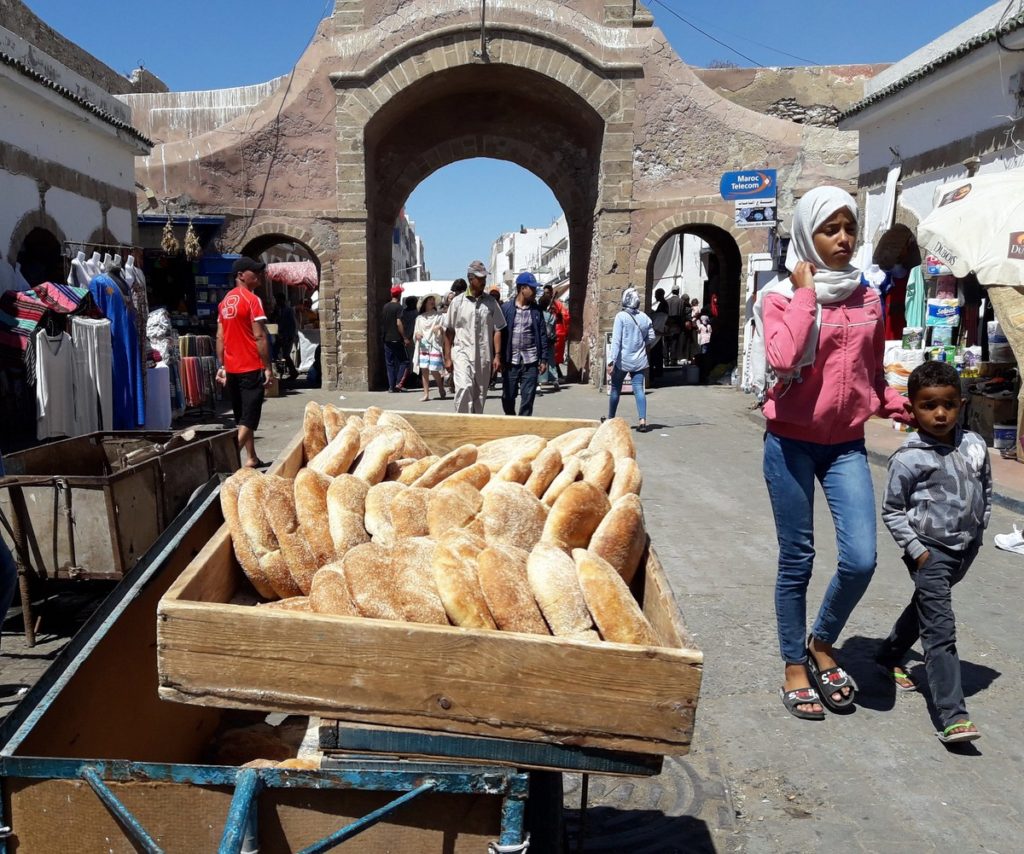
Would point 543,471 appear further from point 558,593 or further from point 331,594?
point 331,594

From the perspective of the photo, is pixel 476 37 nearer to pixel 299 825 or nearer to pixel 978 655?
pixel 978 655

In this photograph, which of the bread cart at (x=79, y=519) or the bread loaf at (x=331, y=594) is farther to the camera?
the bread cart at (x=79, y=519)

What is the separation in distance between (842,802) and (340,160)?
1696 centimetres

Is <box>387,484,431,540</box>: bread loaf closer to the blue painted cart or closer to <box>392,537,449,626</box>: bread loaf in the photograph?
<box>392,537,449,626</box>: bread loaf

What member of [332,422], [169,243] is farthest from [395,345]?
[332,422]

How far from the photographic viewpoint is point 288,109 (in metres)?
18.0

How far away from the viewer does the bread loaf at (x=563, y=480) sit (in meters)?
2.57

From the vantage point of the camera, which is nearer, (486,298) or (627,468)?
(627,468)

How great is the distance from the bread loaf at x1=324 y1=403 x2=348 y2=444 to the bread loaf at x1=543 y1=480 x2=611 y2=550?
3.76ft

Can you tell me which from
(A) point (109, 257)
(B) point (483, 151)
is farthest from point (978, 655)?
(B) point (483, 151)

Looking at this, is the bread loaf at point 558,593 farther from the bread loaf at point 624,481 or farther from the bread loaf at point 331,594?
the bread loaf at point 624,481

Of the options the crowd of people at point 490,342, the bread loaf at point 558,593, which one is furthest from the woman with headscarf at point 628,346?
the bread loaf at point 558,593

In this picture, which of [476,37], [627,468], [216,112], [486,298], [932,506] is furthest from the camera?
[216,112]

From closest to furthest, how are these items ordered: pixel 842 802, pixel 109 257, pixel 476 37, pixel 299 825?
pixel 299 825, pixel 842 802, pixel 109 257, pixel 476 37
